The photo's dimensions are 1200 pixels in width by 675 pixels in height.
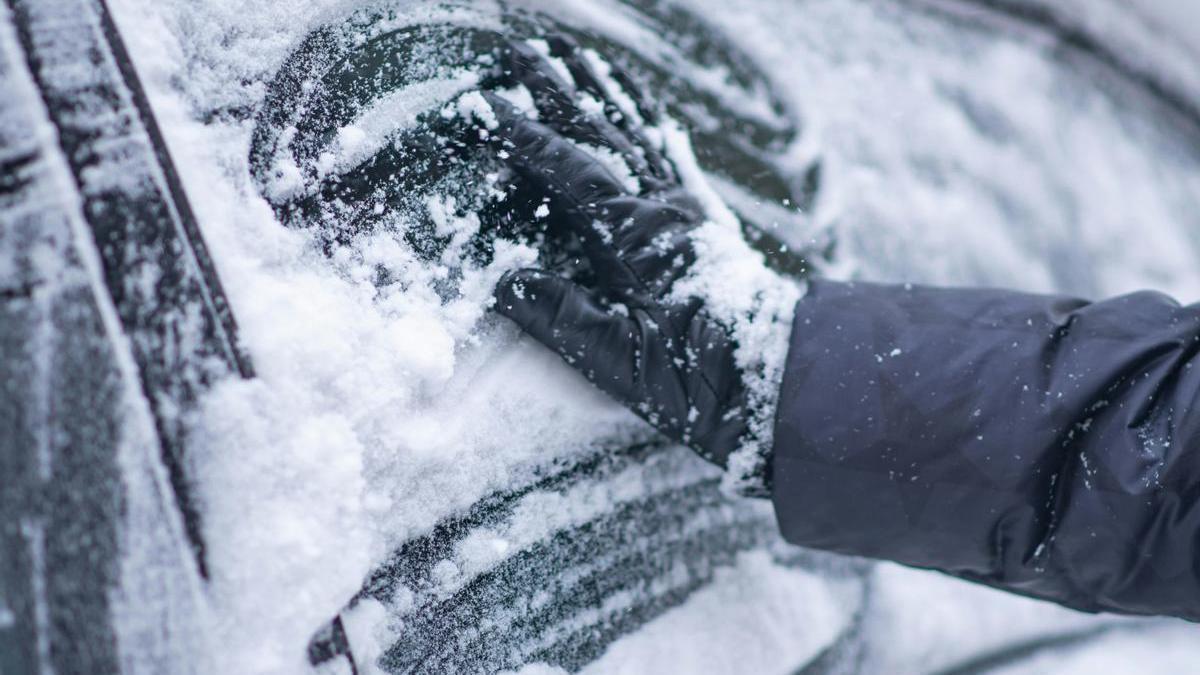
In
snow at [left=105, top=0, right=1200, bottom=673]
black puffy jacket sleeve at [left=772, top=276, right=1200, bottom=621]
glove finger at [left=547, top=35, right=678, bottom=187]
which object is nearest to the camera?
snow at [left=105, top=0, right=1200, bottom=673]

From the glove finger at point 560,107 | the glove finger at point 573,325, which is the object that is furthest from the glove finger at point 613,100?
the glove finger at point 573,325

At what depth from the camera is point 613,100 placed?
1310mm

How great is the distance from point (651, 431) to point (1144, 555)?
70 centimetres

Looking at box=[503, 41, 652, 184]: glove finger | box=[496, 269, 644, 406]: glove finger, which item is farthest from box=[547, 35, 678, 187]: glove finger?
box=[496, 269, 644, 406]: glove finger

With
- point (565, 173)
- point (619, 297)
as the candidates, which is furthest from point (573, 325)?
point (565, 173)

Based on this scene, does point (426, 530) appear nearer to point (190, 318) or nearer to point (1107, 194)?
point (190, 318)

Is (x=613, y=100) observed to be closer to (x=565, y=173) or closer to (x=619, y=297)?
(x=565, y=173)

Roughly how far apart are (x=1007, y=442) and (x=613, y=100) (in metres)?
0.80

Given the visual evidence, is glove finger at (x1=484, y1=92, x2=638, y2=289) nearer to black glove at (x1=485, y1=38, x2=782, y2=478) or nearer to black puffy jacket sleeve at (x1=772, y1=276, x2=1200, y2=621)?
black glove at (x1=485, y1=38, x2=782, y2=478)

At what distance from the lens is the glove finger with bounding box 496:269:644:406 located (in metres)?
1.12

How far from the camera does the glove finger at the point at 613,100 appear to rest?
1.29 metres

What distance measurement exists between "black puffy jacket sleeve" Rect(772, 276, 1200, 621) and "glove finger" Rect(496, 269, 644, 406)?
0.81 ft

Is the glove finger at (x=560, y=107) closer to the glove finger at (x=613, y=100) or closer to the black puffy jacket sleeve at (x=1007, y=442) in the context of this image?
the glove finger at (x=613, y=100)

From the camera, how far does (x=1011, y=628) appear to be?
1673 mm
